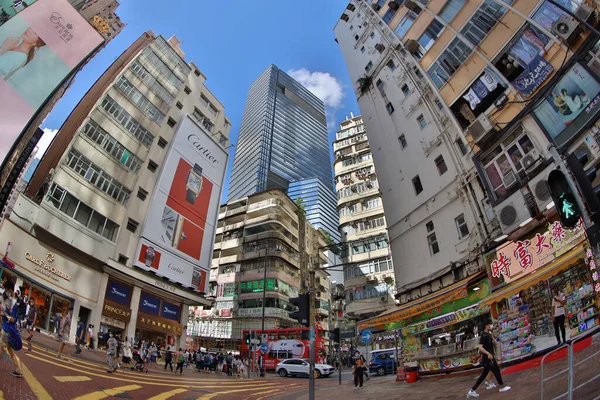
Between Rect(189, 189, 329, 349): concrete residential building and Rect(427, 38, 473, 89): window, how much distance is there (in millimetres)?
31108

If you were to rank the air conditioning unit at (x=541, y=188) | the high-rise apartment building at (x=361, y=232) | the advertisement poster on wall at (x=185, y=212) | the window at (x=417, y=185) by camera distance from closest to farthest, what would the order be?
the air conditioning unit at (x=541, y=188), the window at (x=417, y=185), the advertisement poster on wall at (x=185, y=212), the high-rise apartment building at (x=361, y=232)

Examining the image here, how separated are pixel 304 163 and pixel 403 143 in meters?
121

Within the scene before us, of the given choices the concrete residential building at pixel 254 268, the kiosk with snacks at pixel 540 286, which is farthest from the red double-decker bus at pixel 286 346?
the kiosk with snacks at pixel 540 286

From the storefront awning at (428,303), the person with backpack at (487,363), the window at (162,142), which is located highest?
the window at (162,142)

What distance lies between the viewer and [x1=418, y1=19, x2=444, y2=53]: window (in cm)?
1963

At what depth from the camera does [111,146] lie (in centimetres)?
2770

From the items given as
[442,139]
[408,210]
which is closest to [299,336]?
[408,210]

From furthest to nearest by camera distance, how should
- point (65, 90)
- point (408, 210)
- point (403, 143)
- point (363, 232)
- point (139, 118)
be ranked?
point (363, 232), point (139, 118), point (65, 90), point (403, 143), point (408, 210)

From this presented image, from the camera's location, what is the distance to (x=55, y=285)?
21.0 metres

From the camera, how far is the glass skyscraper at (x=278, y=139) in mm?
121312

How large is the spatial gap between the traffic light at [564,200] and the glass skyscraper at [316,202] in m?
111

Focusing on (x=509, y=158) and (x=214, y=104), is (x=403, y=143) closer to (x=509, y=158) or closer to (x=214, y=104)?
(x=509, y=158)

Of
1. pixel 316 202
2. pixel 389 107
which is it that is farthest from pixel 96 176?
pixel 316 202

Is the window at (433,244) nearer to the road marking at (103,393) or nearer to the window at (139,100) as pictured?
the road marking at (103,393)
